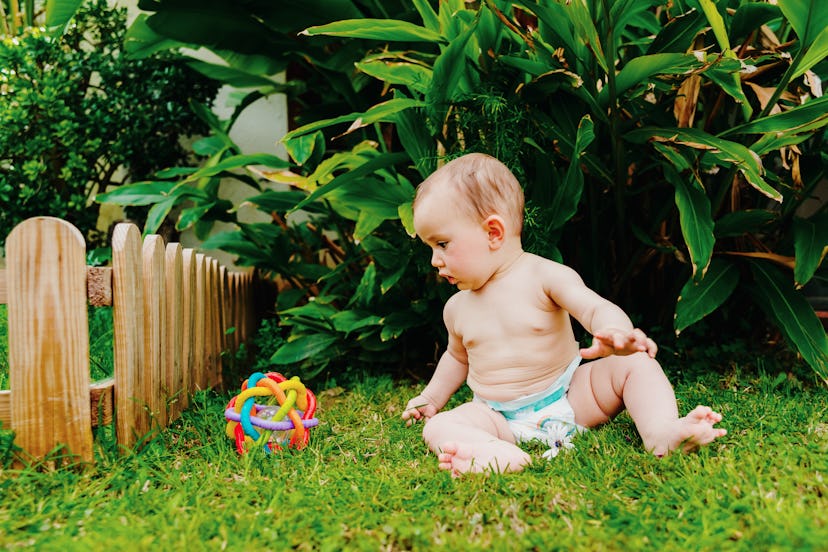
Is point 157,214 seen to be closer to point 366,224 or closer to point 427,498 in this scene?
point 366,224

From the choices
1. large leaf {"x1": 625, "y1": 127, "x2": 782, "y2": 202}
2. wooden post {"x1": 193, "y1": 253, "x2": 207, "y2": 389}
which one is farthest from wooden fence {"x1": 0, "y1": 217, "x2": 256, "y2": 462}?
large leaf {"x1": 625, "y1": 127, "x2": 782, "y2": 202}

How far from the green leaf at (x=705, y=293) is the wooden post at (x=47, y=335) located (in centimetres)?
187

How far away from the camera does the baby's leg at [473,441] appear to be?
168 cm

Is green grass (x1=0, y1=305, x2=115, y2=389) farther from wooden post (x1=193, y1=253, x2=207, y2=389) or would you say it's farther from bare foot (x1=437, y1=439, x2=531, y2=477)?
bare foot (x1=437, y1=439, x2=531, y2=477)

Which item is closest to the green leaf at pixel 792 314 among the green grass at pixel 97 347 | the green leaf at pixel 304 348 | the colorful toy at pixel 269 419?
the colorful toy at pixel 269 419

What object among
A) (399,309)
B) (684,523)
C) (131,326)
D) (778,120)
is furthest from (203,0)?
(684,523)

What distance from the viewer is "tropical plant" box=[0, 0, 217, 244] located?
378 cm

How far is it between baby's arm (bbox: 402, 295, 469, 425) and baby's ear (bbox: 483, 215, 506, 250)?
329 mm

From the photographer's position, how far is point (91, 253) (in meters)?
3.94

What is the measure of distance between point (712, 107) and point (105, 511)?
8.54 feet

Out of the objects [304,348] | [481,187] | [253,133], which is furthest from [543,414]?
[253,133]

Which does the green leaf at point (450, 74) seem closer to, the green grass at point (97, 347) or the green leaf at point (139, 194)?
the green grass at point (97, 347)

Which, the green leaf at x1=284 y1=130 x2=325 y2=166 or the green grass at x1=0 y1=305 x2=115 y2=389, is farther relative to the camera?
the green leaf at x1=284 y1=130 x2=325 y2=166

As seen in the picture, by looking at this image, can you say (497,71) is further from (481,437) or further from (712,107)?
(481,437)
